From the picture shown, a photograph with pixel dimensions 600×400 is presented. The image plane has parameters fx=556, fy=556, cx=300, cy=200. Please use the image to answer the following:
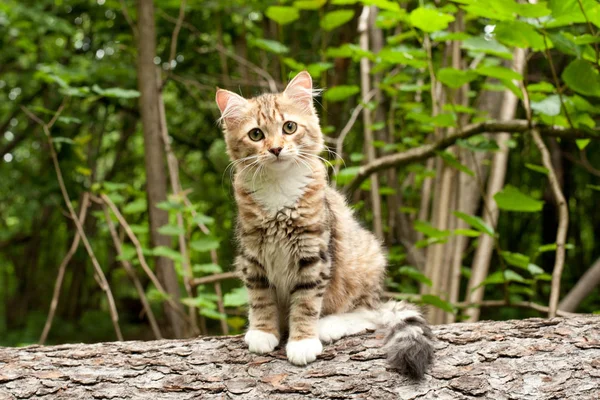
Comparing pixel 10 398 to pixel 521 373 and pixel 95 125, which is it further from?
pixel 95 125

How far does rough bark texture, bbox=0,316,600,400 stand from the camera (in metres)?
1.91

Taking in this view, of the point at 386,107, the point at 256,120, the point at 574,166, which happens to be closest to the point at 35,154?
the point at 386,107

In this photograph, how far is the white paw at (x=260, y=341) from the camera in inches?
87.4

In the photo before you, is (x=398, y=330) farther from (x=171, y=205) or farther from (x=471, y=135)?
(x=171, y=205)

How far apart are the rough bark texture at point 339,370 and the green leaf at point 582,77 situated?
0.88 m

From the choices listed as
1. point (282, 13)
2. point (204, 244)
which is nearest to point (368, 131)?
point (282, 13)

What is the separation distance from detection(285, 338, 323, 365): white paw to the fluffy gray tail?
267mm

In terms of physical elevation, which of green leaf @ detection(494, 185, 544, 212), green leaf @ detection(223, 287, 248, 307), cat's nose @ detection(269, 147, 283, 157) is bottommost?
green leaf @ detection(223, 287, 248, 307)

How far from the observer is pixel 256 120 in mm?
2475

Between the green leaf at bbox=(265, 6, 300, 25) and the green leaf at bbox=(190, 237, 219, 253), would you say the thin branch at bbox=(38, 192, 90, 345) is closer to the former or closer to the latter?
the green leaf at bbox=(190, 237, 219, 253)

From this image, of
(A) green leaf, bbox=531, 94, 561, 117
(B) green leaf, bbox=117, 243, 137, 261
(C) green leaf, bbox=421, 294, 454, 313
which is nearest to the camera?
(A) green leaf, bbox=531, 94, 561, 117

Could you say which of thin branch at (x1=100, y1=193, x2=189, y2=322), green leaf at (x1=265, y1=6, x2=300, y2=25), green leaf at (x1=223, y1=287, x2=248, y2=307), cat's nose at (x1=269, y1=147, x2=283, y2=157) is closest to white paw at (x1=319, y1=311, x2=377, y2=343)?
green leaf at (x1=223, y1=287, x2=248, y2=307)

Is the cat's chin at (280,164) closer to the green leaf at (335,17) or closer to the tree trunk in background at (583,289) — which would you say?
the green leaf at (335,17)

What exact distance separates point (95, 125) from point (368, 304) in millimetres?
4637
